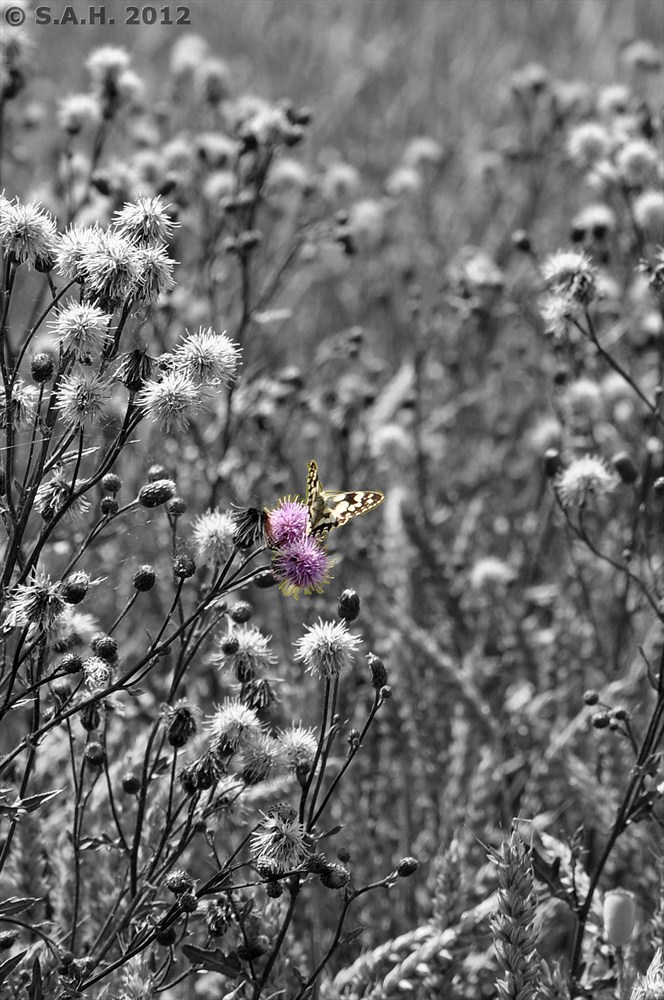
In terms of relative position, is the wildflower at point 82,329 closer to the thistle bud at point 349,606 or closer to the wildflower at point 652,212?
the thistle bud at point 349,606

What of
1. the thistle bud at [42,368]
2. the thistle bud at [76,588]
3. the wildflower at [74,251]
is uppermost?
the wildflower at [74,251]

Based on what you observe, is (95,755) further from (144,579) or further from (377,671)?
(377,671)

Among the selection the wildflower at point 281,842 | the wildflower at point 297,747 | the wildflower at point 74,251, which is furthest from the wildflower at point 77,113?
the wildflower at point 281,842

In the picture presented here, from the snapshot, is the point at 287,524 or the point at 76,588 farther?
the point at 287,524

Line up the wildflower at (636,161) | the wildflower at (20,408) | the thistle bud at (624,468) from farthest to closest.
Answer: the wildflower at (636,161)
the thistle bud at (624,468)
the wildflower at (20,408)

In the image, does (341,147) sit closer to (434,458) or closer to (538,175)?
(538,175)

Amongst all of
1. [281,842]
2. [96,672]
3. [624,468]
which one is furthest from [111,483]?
[624,468]

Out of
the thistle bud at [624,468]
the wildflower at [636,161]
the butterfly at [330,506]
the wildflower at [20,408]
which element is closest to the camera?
the wildflower at [20,408]
